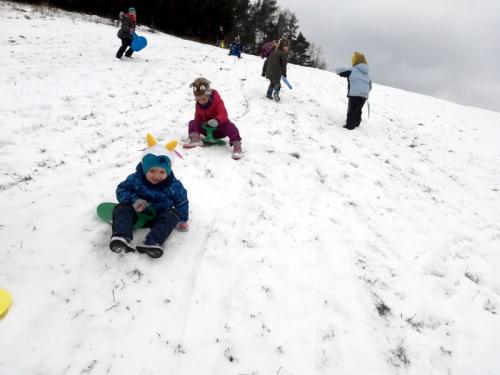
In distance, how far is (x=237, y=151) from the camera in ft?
19.7

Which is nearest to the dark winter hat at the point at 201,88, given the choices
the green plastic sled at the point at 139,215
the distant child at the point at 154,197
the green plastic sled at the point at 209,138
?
the green plastic sled at the point at 209,138

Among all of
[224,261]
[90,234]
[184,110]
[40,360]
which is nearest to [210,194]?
[224,261]

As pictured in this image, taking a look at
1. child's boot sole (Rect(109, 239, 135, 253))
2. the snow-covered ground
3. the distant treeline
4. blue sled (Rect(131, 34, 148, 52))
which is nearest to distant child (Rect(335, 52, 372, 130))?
the snow-covered ground

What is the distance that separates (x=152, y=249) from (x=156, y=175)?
83cm

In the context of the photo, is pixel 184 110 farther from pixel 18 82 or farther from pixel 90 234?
pixel 90 234

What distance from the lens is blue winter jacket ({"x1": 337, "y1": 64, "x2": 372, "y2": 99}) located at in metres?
9.05

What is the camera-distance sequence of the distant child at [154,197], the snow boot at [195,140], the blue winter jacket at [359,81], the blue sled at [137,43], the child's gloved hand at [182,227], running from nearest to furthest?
the distant child at [154,197] < the child's gloved hand at [182,227] < the snow boot at [195,140] < the blue winter jacket at [359,81] < the blue sled at [137,43]

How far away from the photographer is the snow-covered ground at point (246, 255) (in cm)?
266

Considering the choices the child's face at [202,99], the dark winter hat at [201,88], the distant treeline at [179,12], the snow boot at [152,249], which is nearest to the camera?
the snow boot at [152,249]

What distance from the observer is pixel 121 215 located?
3404 mm

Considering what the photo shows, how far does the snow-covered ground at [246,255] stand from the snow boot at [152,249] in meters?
0.11

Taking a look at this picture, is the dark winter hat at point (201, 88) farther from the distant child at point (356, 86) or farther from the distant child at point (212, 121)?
the distant child at point (356, 86)

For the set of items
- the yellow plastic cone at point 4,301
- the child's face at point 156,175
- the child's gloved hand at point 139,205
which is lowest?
the yellow plastic cone at point 4,301

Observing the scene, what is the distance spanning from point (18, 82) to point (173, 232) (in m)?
6.74
